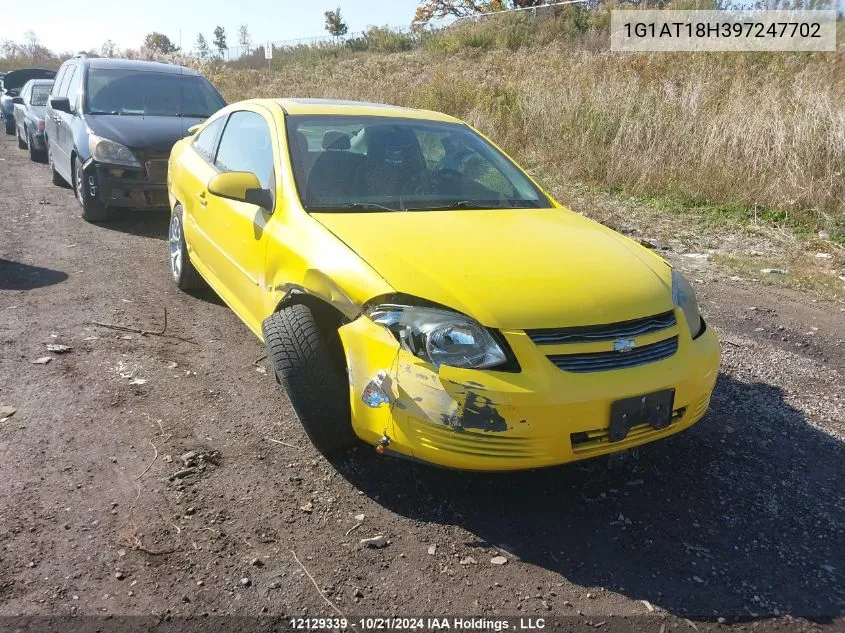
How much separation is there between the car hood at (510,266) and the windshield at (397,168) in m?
0.19

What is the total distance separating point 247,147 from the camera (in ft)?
13.9

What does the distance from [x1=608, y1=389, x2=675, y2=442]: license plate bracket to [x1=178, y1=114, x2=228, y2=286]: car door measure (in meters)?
2.76

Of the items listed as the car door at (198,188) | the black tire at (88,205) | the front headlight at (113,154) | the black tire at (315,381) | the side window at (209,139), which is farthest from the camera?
the black tire at (88,205)

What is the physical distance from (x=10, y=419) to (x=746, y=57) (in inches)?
531

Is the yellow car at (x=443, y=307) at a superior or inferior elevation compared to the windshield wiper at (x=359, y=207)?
inferior

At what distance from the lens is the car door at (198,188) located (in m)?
4.53

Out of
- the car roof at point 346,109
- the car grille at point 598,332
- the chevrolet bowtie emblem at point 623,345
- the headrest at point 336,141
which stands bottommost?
the chevrolet bowtie emblem at point 623,345

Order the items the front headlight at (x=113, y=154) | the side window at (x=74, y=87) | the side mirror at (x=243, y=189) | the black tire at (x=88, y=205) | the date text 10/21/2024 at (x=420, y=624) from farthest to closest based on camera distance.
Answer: the side window at (x=74, y=87) → the black tire at (x=88, y=205) → the front headlight at (x=113, y=154) → the side mirror at (x=243, y=189) → the date text 10/21/2024 at (x=420, y=624)

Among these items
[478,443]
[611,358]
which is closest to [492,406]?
[478,443]

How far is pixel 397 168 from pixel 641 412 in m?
1.95

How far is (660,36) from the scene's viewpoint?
1577cm

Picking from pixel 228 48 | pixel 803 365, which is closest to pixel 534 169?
pixel 803 365

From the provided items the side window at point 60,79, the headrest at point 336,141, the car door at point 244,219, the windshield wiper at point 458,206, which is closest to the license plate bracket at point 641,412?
the windshield wiper at point 458,206

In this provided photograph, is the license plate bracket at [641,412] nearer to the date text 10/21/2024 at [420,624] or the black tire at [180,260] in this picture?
the date text 10/21/2024 at [420,624]
